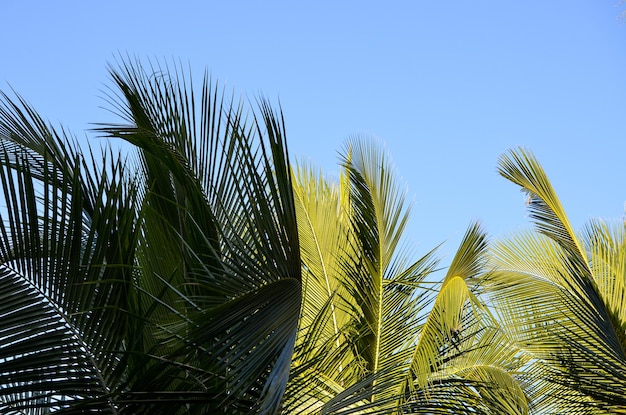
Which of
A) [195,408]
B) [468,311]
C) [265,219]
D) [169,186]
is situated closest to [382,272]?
[468,311]

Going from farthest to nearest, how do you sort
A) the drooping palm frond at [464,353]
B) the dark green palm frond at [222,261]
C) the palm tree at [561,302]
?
the palm tree at [561,302] → the drooping palm frond at [464,353] → the dark green palm frond at [222,261]

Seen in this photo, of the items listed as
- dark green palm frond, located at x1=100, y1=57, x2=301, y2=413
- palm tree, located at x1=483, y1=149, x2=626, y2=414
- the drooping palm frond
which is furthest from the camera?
palm tree, located at x1=483, y1=149, x2=626, y2=414

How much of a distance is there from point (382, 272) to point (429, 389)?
0.97 meters

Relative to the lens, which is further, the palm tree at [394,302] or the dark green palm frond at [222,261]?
the palm tree at [394,302]

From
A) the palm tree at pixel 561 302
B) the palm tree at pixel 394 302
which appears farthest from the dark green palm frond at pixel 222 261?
the palm tree at pixel 561 302

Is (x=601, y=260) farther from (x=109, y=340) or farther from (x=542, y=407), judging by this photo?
(x=109, y=340)

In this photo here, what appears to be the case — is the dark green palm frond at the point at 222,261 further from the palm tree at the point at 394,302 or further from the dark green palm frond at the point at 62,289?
the palm tree at the point at 394,302

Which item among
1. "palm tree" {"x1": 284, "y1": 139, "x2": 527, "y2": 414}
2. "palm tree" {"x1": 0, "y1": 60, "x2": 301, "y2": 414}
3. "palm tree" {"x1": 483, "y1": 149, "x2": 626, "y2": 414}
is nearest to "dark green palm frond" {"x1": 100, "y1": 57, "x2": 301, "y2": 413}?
"palm tree" {"x1": 0, "y1": 60, "x2": 301, "y2": 414}

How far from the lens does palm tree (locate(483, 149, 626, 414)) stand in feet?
18.2

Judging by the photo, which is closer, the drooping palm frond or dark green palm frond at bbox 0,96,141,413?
dark green palm frond at bbox 0,96,141,413

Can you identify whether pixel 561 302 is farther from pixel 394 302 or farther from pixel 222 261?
pixel 222 261

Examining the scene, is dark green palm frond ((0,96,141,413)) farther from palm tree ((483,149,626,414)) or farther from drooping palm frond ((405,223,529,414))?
palm tree ((483,149,626,414))

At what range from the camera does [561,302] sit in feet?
20.5

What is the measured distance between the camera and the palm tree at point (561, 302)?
554 centimetres
